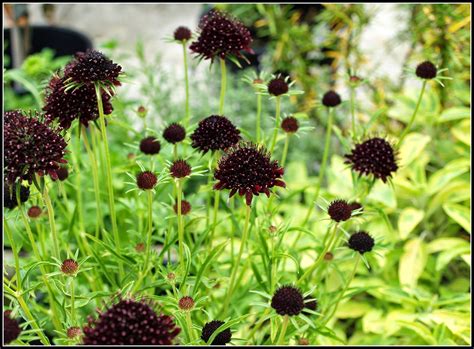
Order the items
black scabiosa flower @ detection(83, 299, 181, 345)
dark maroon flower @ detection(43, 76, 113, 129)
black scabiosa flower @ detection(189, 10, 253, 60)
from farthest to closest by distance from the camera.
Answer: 1. black scabiosa flower @ detection(189, 10, 253, 60)
2. dark maroon flower @ detection(43, 76, 113, 129)
3. black scabiosa flower @ detection(83, 299, 181, 345)

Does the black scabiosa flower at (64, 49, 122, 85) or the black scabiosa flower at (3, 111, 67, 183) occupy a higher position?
the black scabiosa flower at (64, 49, 122, 85)

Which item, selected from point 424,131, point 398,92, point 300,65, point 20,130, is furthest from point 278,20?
point 20,130

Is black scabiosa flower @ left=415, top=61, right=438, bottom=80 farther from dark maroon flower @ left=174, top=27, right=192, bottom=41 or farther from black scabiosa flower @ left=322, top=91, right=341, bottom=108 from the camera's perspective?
dark maroon flower @ left=174, top=27, right=192, bottom=41

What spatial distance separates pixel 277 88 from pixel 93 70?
1.09 feet

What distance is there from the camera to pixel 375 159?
102 centimetres

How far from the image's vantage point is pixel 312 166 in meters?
2.32

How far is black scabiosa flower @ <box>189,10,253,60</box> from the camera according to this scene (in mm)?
994

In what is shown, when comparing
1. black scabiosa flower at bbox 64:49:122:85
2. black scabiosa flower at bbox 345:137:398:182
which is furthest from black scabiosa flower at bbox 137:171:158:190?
black scabiosa flower at bbox 345:137:398:182

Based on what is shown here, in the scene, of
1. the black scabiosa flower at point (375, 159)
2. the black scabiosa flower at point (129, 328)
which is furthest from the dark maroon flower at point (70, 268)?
the black scabiosa flower at point (375, 159)

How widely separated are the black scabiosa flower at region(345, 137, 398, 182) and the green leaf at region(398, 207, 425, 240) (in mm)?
525

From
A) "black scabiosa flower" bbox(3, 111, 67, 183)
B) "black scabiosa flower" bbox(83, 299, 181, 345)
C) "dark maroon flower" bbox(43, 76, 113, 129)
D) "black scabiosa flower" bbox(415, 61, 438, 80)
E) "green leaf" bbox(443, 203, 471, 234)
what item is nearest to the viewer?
"black scabiosa flower" bbox(83, 299, 181, 345)

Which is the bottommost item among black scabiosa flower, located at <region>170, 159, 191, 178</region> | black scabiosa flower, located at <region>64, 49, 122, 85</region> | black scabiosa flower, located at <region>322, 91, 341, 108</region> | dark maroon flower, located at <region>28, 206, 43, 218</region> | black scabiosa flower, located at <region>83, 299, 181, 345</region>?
dark maroon flower, located at <region>28, 206, 43, 218</region>

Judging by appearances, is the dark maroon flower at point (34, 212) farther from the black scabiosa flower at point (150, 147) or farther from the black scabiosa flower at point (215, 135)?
the black scabiosa flower at point (215, 135)

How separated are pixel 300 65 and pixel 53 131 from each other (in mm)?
1644
